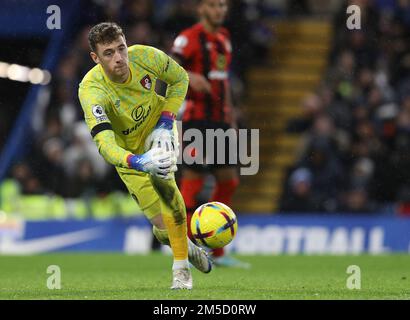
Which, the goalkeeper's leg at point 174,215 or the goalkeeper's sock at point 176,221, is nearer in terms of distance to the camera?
the goalkeeper's leg at point 174,215

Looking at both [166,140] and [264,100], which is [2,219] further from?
[166,140]

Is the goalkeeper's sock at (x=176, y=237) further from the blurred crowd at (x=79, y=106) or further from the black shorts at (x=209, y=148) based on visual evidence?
the blurred crowd at (x=79, y=106)

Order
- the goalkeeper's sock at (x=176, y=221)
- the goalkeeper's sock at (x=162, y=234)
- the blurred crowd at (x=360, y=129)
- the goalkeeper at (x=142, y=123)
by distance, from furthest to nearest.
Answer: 1. the blurred crowd at (x=360, y=129)
2. the goalkeeper's sock at (x=162, y=234)
3. the goalkeeper's sock at (x=176, y=221)
4. the goalkeeper at (x=142, y=123)

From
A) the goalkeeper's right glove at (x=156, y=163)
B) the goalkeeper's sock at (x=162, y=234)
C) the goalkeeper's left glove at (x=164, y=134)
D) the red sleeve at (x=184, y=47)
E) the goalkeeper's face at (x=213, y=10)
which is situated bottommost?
the goalkeeper's sock at (x=162, y=234)

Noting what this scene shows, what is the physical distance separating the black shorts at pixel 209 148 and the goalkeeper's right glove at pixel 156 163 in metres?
3.59

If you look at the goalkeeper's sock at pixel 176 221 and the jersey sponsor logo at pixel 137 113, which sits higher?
the jersey sponsor logo at pixel 137 113

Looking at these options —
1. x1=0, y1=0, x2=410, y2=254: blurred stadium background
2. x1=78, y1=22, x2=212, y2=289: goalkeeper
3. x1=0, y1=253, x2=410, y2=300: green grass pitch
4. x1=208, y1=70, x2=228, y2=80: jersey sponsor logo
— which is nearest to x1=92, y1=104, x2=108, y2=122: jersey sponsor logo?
x1=78, y1=22, x2=212, y2=289: goalkeeper

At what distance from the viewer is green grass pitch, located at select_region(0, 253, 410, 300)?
294 inches

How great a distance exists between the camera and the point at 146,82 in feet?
26.1

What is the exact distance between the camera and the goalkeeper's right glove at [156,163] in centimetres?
695

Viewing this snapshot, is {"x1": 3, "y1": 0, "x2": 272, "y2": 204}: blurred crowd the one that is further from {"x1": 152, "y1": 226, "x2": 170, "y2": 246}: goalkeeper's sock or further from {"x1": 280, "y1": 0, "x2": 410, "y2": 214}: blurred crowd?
{"x1": 152, "y1": 226, "x2": 170, "y2": 246}: goalkeeper's sock

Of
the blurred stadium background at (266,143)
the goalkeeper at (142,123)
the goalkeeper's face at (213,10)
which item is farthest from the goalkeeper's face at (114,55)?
the blurred stadium background at (266,143)
